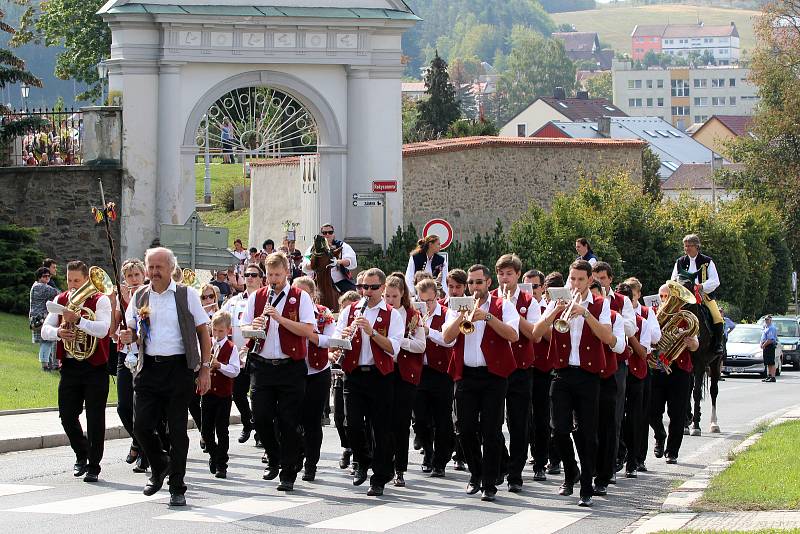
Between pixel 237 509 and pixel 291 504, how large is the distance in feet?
1.79

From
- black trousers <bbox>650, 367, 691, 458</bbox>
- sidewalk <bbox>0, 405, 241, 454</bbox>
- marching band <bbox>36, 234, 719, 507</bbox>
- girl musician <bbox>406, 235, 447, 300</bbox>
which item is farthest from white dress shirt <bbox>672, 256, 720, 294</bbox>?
sidewalk <bbox>0, 405, 241, 454</bbox>

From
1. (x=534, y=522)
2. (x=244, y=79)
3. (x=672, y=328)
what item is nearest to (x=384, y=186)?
(x=244, y=79)

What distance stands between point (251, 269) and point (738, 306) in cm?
3967

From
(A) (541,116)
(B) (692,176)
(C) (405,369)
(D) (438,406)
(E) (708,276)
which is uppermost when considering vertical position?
(A) (541,116)

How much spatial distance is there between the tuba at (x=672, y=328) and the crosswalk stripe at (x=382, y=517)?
181 inches

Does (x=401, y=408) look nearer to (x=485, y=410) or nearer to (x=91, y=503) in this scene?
(x=485, y=410)

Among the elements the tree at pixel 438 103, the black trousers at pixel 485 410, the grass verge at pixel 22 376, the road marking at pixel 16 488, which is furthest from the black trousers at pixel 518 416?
the tree at pixel 438 103

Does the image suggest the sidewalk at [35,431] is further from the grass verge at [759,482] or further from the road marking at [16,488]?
the grass verge at [759,482]

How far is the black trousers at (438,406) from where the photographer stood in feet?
49.9

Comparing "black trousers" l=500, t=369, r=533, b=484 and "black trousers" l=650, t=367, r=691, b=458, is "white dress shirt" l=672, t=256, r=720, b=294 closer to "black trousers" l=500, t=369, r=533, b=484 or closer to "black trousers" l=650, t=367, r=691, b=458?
"black trousers" l=650, t=367, r=691, b=458

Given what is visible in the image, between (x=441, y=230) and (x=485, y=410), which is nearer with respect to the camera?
(x=485, y=410)

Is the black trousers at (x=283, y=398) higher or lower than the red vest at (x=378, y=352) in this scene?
lower

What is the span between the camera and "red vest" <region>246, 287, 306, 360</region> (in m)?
13.6

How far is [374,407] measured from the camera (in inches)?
550
